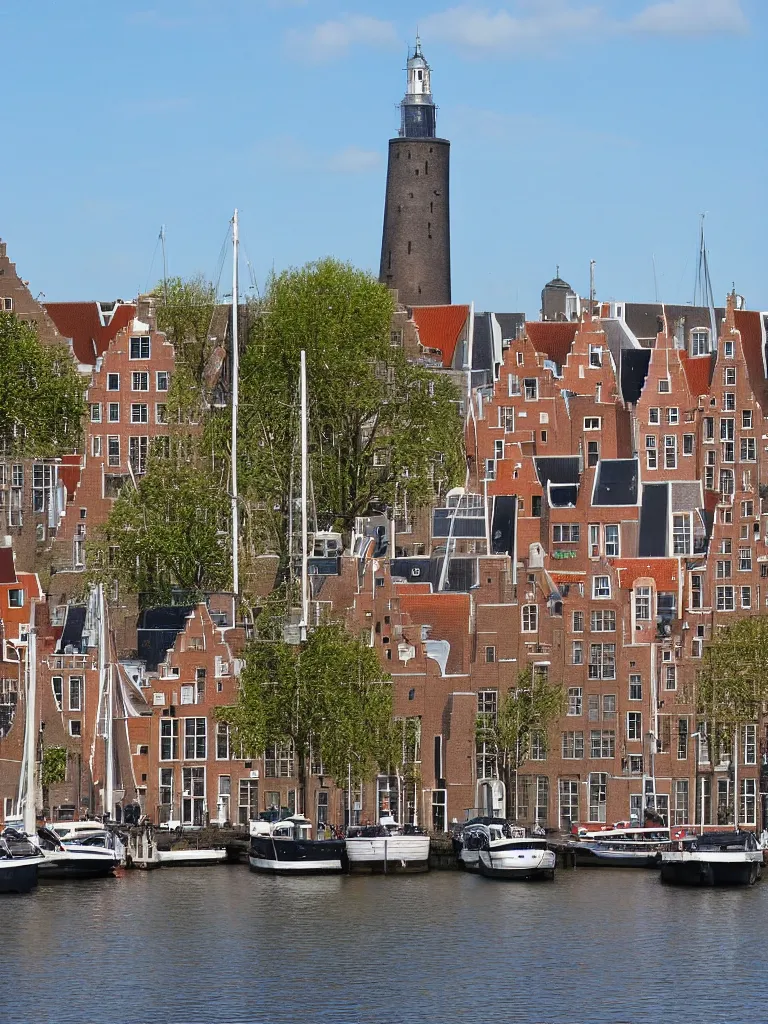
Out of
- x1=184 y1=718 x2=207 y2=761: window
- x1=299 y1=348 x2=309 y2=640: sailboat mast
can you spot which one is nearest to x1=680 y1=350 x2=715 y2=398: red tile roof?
x1=299 y1=348 x2=309 y2=640: sailboat mast

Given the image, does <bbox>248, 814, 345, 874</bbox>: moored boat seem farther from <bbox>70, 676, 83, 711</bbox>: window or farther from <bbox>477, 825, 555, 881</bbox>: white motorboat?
<bbox>70, 676, 83, 711</bbox>: window

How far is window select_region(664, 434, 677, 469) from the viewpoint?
184625 millimetres

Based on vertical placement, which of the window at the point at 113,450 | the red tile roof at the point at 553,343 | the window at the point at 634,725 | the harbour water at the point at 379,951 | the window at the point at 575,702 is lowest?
the harbour water at the point at 379,951

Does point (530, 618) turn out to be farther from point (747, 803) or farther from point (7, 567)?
point (7, 567)

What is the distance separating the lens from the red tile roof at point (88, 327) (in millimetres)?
192375

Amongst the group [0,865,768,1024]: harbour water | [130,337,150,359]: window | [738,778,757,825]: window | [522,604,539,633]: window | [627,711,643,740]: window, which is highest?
[130,337,150,359]: window

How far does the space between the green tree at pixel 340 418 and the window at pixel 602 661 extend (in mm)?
21630

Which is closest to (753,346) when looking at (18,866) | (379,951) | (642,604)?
(642,604)

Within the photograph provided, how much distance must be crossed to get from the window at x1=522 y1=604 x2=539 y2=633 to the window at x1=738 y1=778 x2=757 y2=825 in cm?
1349

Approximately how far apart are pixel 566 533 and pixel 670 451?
38.9 feet

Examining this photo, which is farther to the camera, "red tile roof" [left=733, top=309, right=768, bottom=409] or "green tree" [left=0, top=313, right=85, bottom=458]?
"red tile roof" [left=733, top=309, right=768, bottom=409]

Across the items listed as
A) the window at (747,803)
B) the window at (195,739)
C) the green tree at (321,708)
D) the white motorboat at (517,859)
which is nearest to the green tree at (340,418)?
the window at (195,739)

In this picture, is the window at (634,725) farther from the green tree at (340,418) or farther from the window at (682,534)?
the green tree at (340,418)

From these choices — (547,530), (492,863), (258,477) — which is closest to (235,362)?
(258,477)
